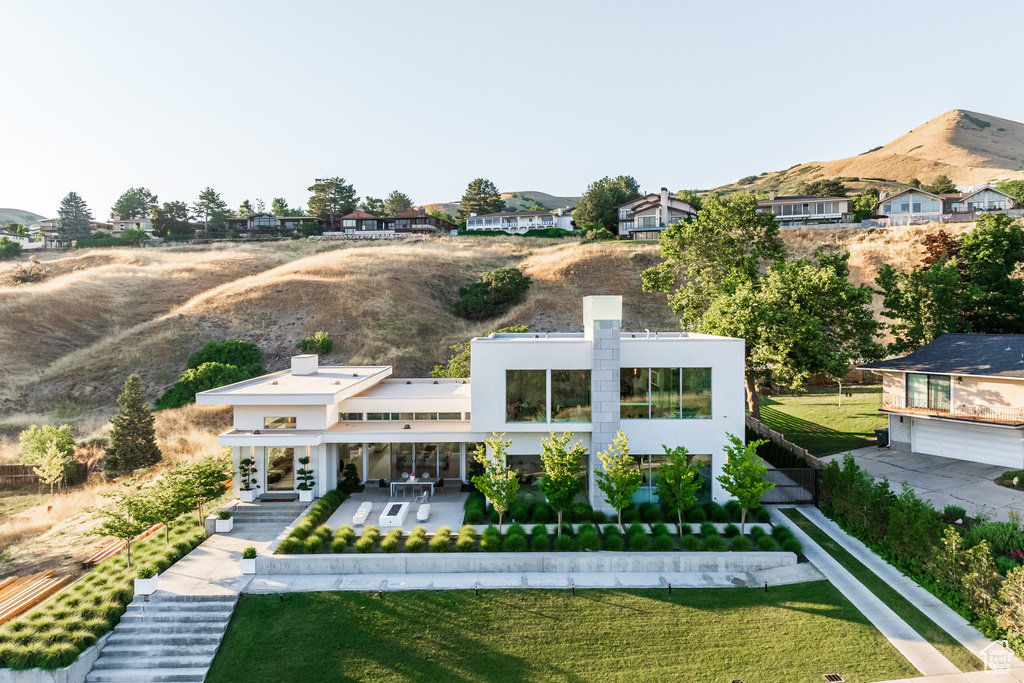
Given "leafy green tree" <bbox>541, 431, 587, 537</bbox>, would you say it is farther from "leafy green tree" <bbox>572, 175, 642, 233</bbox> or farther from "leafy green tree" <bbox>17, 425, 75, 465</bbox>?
"leafy green tree" <bbox>572, 175, 642, 233</bbox>

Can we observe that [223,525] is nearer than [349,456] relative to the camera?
Yes

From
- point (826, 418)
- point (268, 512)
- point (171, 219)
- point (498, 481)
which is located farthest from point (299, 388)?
point (171, 219)

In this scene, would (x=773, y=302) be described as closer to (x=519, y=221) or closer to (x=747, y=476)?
(x=747, y=476)

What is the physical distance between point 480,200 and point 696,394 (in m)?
98.6

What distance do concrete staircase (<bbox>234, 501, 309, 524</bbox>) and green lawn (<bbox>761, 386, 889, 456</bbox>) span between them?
2391 cm

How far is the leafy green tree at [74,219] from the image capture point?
9731cm

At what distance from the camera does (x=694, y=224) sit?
113ft

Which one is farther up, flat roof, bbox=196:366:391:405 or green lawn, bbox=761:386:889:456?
flat roof, bbox=196:366:391:405

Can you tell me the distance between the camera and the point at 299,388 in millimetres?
23156

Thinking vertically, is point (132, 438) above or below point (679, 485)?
below

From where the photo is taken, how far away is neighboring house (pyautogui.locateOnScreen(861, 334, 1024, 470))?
74.2 ft

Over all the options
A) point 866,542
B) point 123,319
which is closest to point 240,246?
point 123,319

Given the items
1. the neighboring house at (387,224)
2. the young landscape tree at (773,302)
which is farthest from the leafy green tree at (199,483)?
the neighboring house at (387,224)

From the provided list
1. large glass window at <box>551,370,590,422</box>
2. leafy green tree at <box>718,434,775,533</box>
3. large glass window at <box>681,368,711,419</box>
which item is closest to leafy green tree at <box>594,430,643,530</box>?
large glass window at <box>551,370,590,422</box>
